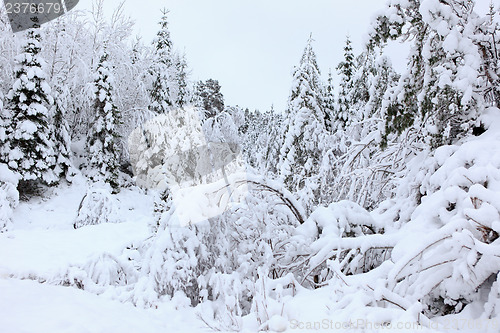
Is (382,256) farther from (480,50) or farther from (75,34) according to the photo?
(75,34)

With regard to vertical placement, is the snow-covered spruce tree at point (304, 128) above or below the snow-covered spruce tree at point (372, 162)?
above

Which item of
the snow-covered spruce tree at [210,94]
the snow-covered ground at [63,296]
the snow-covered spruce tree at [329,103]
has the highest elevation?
the snow-covered spruce tree at [210,94]

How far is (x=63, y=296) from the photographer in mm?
4590

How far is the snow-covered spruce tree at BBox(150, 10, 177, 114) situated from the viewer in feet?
72.6

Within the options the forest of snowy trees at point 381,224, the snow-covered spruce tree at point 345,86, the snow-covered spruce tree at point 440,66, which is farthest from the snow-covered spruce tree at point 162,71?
the snow-covered spruce tree at point 440,66

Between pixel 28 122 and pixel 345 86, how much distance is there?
16.5 meters

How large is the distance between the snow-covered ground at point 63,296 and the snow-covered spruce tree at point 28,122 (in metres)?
8.18

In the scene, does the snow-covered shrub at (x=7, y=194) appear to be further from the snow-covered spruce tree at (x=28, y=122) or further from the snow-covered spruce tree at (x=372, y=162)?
the snow-covered spruce tree at (x=372, y=162)

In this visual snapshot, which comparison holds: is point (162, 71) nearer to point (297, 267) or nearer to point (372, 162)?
point (372, 162)

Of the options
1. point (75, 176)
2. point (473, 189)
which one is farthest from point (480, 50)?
point (75, 176)

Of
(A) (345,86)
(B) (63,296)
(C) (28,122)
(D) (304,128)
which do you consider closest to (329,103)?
(A) (345,86)

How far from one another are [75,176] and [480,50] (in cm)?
1840

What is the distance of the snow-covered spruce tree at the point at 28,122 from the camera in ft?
49.4

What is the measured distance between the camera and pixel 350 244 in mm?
3746
